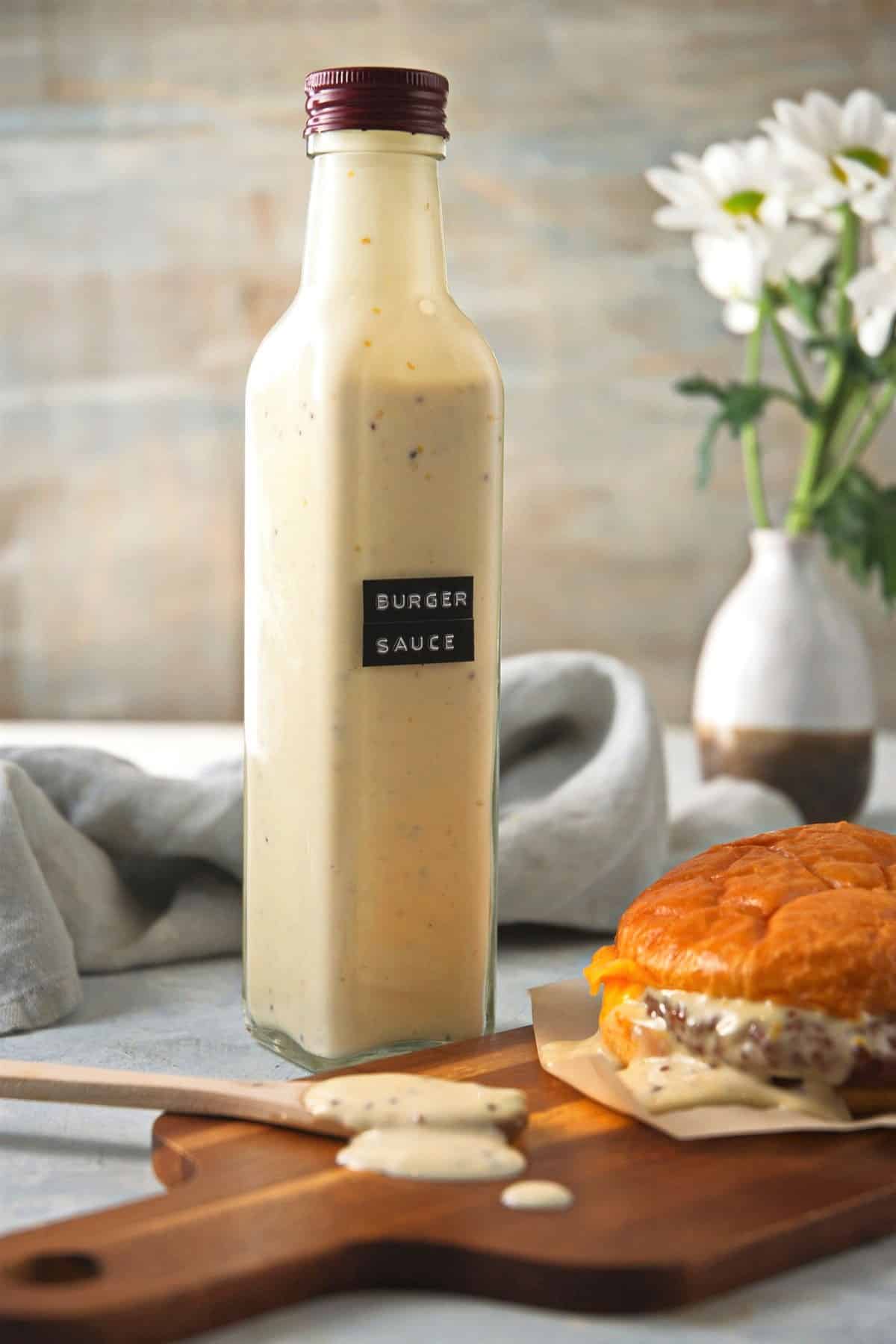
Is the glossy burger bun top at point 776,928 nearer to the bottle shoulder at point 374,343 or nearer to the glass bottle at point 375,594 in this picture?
the glass bottle at point 375,594

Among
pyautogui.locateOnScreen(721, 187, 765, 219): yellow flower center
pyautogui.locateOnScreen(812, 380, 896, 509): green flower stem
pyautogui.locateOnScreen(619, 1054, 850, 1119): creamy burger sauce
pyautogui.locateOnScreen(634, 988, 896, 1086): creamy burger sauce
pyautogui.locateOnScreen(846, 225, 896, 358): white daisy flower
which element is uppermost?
pyautogui.locateOnScreen(721, 187, 765, 219): yellow flower center

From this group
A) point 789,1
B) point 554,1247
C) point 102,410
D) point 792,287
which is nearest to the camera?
point 554,1247

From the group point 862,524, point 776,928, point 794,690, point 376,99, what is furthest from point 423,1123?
point 862,524

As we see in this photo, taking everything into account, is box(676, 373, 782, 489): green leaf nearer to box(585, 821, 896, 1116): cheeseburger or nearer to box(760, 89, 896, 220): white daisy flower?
box(760, 89, 896, 220): white daisy flower

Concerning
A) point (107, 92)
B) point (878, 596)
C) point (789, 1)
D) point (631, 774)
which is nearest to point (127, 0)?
point (107, 92)

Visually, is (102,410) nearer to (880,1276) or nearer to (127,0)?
(127,0)

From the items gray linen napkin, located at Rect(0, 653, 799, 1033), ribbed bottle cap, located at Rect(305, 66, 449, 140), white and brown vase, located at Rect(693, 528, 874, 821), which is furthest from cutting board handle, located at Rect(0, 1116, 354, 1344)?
white and brown vase, located at Rect(693, 528, 874, 821)

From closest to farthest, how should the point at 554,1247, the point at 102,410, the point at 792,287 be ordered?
the point at 554,1247
the point at 792,287
the point at 102,410
